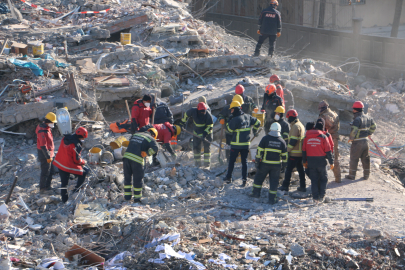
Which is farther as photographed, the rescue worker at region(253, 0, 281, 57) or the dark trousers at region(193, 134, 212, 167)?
the rescue worker at region(253, 0, 281, 57)

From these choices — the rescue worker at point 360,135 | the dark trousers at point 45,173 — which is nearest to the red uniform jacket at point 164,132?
the dark trousers at point 45,173

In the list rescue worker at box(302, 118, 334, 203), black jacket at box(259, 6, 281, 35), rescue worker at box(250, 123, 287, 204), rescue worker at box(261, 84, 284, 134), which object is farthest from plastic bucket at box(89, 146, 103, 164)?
black jacket at box(259, 6, 281, 35)

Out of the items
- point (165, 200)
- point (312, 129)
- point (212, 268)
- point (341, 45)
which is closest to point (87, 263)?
point (212, 268)

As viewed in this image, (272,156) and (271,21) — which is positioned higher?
(271,21)

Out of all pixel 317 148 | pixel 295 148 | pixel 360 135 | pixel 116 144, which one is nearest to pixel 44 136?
pixel 116 144

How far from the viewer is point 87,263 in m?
5.19

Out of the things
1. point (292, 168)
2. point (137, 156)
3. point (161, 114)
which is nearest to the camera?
point (137, 156)

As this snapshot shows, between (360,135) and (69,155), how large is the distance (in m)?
5.72

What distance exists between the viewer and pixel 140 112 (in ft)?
28.3

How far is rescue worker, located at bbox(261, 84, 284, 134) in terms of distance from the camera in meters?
8.84

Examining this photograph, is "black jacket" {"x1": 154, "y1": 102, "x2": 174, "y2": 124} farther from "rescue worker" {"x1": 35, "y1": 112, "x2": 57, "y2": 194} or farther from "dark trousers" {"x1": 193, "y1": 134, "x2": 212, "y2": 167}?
"rescue worker" {"x1": 35, "y1": 112, "x2": 57, "y2": 194}

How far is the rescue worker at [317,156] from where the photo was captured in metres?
7.09

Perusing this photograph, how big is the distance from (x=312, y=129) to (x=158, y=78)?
18.1 ft

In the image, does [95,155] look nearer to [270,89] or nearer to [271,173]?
[271,173]
